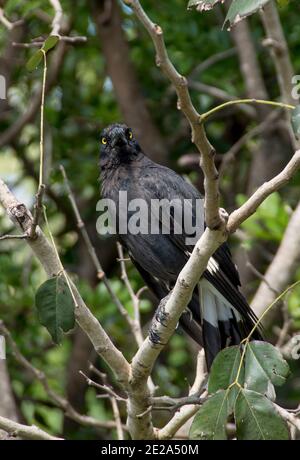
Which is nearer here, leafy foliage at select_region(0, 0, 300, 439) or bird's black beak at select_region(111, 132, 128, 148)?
bird's black beak at select_region(111, 132, 128, 148)

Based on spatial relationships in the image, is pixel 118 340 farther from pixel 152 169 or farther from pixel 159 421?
pixel 152 169

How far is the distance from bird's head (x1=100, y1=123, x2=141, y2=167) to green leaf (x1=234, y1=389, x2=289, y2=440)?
1.96 metres

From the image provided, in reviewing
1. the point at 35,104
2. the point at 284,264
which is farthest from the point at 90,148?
the point at 284,264

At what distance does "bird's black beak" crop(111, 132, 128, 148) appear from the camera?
3.81 metres

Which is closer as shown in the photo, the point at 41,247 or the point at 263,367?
the point at 263,367

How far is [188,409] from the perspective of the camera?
307 centimetres

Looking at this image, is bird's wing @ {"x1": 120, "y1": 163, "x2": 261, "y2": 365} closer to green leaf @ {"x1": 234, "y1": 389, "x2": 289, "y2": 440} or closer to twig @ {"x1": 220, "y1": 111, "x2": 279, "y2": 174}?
twig @ {"x1": 220, "y1": 111, "x2": 279, "y2": 174}

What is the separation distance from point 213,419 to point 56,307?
23.2 inches

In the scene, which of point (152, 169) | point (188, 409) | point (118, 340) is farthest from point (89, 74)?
point (188, 409)

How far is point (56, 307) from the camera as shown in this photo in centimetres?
239

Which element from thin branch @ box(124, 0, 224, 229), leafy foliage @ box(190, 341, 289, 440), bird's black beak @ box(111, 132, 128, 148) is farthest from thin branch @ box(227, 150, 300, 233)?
bird's black beak @ box(111, 132, 128, 148)

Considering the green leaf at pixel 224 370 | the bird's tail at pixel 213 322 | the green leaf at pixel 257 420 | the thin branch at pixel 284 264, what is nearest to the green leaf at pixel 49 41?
the green leaf at pixel 224 370

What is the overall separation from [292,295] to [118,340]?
3.81 feet

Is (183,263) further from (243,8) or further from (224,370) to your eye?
(243,8)
